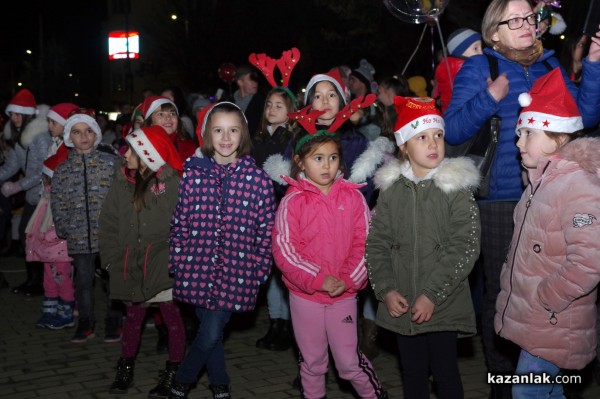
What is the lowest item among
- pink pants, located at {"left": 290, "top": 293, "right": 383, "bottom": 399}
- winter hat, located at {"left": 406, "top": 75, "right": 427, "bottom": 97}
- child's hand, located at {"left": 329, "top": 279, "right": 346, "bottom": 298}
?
pink pants, located at {"left": 290, "top": 293, "right": 383, "bottom": 399}

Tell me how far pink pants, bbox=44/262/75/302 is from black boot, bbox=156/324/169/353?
133 cm

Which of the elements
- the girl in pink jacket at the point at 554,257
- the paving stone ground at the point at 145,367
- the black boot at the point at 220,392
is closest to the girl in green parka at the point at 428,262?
the girl in pink jacket at the point at 554,257

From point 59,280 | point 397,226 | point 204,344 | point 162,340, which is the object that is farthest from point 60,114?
point 397,226

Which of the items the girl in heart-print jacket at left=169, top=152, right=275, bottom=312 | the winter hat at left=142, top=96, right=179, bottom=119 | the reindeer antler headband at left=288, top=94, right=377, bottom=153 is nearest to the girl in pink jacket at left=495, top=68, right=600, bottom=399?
the reindeer antler headband at left=288, top=94, right=377, bottom=153

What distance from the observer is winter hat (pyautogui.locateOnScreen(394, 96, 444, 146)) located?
4.65 m

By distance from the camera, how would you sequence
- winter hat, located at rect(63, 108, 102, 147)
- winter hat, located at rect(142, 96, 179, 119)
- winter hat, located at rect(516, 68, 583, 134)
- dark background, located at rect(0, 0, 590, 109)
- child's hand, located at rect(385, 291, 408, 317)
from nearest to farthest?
winter hat, located at rect(516, 68, 583, 134), child's hand, located at rect(385, 291, 408, 317), winter hat, located at rect(63, 108, 102, 147), winter hat, located at rect(142, 96, 179, 119), dark background, located at rect(0, 0, 590, 109)

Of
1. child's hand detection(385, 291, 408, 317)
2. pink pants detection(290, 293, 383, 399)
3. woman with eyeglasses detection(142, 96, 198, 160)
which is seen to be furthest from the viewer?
woman with eyeglasses detection(142, 96, 198, 160)

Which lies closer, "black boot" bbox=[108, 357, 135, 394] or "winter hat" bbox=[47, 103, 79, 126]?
"black boot" bbox=[108, 357, 135, 394]

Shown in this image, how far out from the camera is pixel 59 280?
7.93 m

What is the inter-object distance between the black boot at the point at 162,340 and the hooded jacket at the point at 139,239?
118 cm

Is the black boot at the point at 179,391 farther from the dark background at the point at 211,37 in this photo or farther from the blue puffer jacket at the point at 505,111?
Answer: the dark background at the point at 211,37

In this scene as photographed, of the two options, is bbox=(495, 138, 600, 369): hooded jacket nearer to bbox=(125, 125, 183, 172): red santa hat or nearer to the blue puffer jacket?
the blue puffer jacket

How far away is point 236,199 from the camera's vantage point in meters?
5.27

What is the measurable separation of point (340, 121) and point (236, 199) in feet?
2.97
